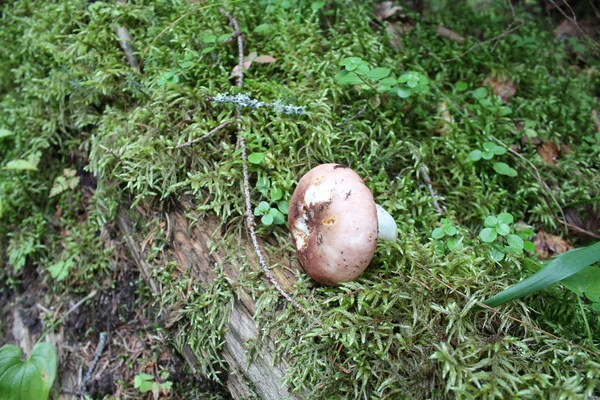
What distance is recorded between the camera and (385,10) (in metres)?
3.38

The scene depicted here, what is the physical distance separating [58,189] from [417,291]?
2.61 metres

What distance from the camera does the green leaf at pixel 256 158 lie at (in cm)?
221

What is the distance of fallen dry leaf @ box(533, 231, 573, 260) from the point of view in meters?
2.52

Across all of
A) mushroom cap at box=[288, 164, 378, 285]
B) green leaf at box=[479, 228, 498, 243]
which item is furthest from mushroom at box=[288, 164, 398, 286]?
green leaf at box=[479, 228, 498, 243]

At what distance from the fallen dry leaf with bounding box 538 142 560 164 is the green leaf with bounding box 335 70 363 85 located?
4.54ft

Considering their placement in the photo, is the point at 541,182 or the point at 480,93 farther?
the point at 480,93

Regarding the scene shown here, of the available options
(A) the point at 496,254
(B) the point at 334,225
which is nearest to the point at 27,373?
(B) the point at 334,225

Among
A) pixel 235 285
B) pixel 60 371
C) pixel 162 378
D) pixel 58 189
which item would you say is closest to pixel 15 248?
pixel 58 189

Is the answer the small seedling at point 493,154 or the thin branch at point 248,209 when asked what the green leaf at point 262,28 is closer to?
the thin branch at point 248,209

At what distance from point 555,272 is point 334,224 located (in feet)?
2.92

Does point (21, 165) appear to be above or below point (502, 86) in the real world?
below

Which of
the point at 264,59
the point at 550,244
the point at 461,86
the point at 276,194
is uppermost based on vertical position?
the point at 264,59

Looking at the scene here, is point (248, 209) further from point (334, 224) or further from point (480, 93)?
point (480, 93)

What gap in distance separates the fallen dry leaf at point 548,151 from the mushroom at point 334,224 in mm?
1535
